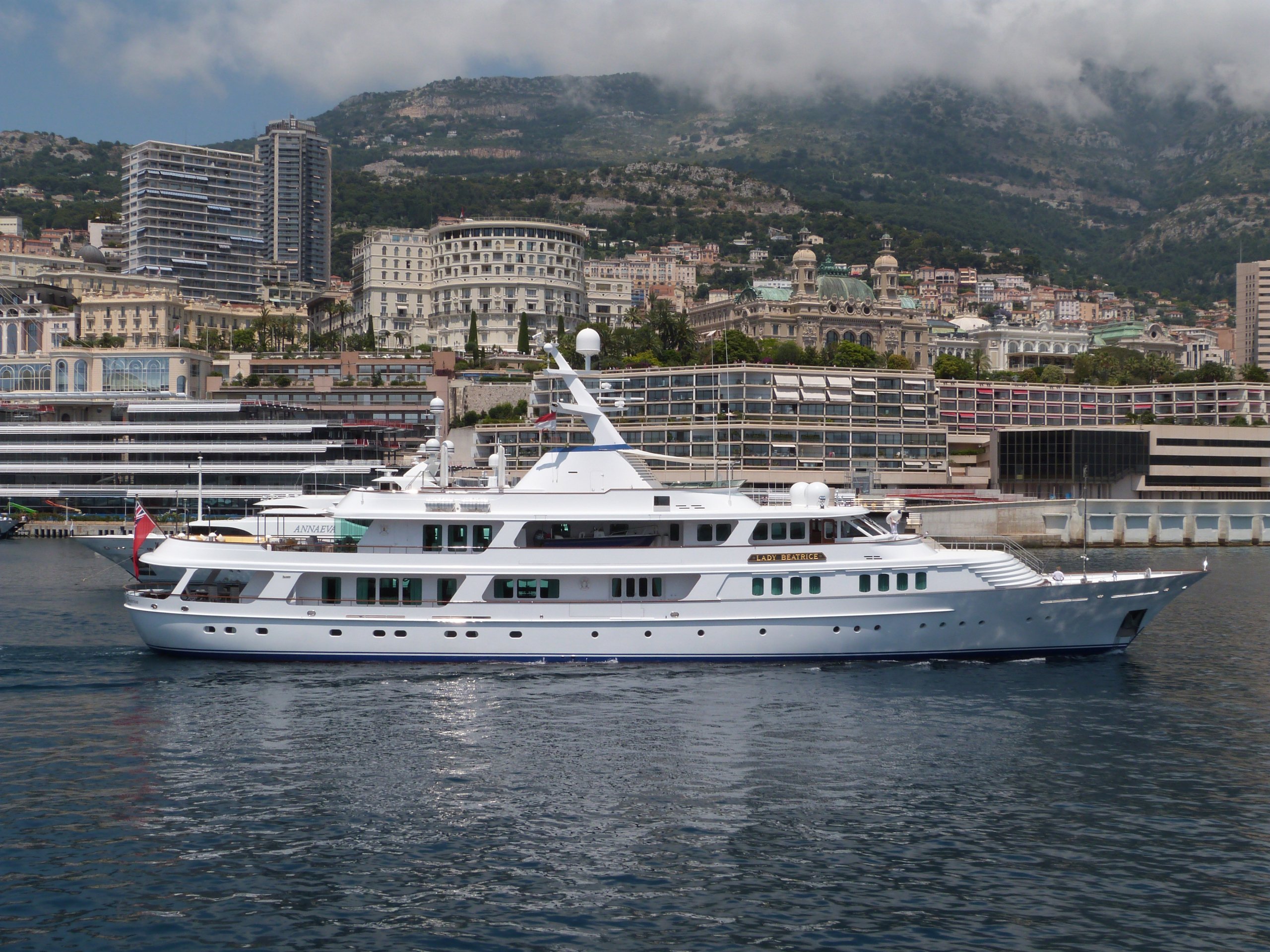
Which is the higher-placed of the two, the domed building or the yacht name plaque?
the domed building

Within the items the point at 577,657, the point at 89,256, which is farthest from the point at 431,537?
the point at 89,256

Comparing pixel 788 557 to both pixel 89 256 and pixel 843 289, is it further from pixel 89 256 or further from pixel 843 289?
pixel 89 256

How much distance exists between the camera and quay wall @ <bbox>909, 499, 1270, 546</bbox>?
92.5m

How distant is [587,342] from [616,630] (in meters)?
8.85

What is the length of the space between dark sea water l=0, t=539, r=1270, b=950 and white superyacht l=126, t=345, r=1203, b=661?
902 mm

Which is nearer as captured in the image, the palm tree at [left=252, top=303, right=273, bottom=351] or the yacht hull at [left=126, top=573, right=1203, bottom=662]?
the yacht hull at [left=126, top=573, right=1203, bottom=662]

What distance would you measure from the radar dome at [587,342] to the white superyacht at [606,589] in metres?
4.78

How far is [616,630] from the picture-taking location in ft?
112

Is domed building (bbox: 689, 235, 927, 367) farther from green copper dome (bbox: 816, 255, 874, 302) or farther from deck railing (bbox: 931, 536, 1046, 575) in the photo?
deck railing (bbox: 931, 536, 1046, 575)

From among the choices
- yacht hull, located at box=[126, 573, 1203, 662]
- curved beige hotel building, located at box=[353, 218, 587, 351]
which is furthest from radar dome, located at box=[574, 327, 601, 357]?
curved beige hotel building, located at box=[353, 218, 587, 351]

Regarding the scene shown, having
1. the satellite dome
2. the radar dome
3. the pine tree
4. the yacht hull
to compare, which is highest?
the satellite dome

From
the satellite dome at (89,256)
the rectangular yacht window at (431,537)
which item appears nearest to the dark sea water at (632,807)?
the rectangular yacht window at (431,537)

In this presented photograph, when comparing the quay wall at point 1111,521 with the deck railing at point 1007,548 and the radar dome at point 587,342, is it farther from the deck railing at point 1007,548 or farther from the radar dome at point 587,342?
the radar dome at point 587,342

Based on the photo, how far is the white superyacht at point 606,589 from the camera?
34.3 m
